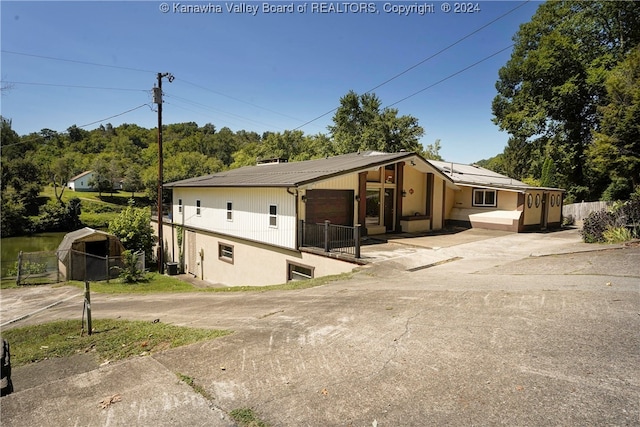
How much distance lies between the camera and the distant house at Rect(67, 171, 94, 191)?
70500 mm

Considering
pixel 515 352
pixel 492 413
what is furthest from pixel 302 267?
pixel 492 413

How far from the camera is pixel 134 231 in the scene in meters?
21.3

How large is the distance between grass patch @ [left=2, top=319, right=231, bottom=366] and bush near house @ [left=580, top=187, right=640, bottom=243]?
13.2 m

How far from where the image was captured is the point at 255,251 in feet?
48.8

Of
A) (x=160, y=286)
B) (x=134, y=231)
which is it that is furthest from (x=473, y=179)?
(x=134, y=231)

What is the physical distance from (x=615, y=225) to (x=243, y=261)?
14544mm

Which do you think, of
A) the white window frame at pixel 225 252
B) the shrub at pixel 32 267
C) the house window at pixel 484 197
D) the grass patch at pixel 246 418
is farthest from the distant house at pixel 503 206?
the shrub at pixel 32 267

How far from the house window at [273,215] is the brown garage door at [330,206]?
1.36 meters

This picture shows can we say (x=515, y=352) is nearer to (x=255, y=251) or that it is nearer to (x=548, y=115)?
(x=255, y=251)

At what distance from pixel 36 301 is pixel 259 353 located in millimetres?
11718

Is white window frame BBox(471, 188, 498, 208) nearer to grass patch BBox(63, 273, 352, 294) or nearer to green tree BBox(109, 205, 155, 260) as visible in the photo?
grass patch BBox(63, 273, 352, 294)

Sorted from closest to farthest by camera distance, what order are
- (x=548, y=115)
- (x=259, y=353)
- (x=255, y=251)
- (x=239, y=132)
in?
(x=259, y=353) < (x=255, y=251) < (x=548, y=115) < (x=239, y=132)

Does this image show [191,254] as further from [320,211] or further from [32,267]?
[320,211]

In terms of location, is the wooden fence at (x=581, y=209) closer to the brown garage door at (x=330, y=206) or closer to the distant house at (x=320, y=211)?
the distant house at (x=320, y=211)
